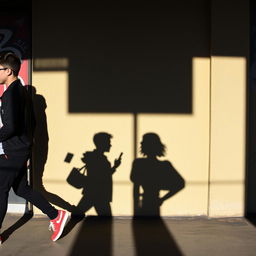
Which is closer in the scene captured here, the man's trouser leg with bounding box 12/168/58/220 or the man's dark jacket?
the man's dark jacket

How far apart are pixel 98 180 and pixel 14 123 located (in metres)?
1.53

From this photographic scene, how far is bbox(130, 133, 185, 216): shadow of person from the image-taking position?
15.3ft

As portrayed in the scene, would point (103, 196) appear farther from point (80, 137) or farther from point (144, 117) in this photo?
point (144, 117)

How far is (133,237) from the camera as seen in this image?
4023 mm

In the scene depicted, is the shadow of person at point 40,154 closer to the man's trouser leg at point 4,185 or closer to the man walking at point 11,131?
the man walking at point 11,131

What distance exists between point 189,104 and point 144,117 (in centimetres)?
56

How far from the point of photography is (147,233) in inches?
163

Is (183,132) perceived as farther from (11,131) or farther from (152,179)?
(11,131)

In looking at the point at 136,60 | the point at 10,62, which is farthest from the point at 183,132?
the point at 10,62

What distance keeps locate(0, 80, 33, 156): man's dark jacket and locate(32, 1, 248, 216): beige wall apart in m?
0.94

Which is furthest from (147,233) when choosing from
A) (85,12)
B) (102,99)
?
(85,12)

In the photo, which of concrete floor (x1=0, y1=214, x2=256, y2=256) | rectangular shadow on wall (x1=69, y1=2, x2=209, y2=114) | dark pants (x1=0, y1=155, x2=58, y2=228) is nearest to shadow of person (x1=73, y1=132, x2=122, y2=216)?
concrete floor (x1=0, y1=214, x2=256, y2=256)

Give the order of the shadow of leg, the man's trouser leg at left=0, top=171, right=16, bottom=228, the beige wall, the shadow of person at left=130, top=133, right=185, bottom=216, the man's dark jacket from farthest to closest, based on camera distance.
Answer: the shadow of person at left=130, top=133, right=185, bottom=216 → the beige wall → the shadow of leg → the man's trouser leg at left=0, top=171, right=16, bottom=228 → the man's dark jacket

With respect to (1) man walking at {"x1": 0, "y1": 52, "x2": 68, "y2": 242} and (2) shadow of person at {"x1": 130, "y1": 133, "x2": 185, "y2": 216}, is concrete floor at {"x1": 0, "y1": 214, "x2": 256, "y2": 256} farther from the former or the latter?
(1) man walking at {"x1": 0, "y1": 52, "x2": 68, "y2": 242}
